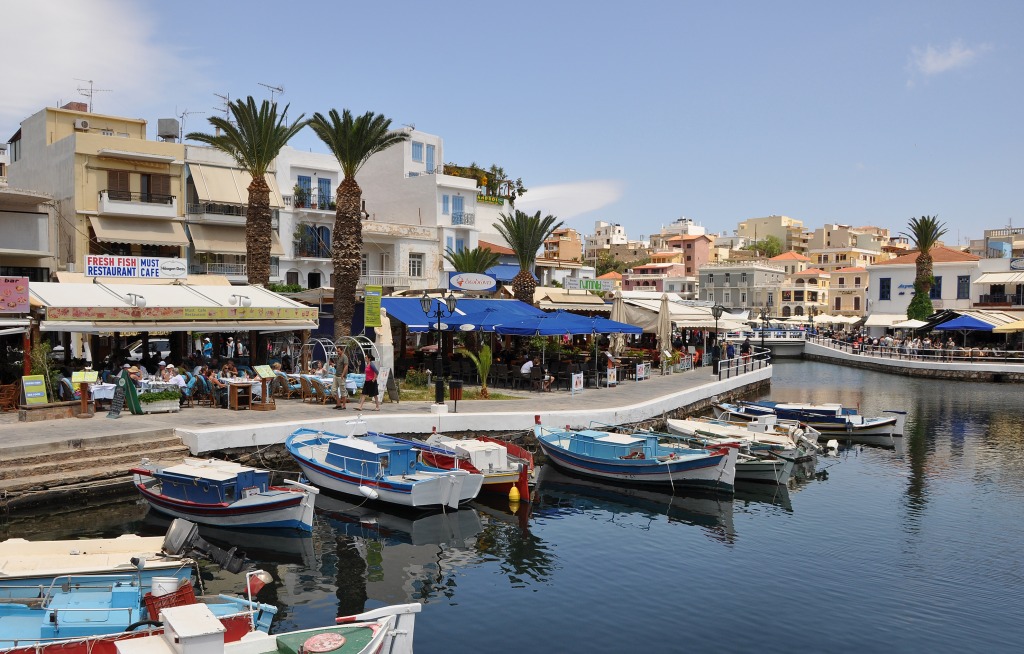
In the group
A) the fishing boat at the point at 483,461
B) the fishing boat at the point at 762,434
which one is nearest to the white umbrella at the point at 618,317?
the fishing boat at the point at 762,434

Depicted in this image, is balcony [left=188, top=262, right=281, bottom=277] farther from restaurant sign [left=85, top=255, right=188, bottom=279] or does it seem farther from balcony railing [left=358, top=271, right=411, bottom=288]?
restaurant sign [left=85, top=255, right=188, bottom=279]

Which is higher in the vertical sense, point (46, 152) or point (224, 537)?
point (46, 152)

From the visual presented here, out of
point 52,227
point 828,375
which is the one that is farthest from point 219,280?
point 828,375

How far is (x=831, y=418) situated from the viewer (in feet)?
95.1

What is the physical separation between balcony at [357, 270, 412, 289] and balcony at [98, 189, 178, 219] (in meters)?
11.5

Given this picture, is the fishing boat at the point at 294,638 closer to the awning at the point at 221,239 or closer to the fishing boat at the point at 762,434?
the fishing boat at the point at 762,434

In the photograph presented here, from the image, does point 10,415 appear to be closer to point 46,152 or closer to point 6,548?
point 6,548

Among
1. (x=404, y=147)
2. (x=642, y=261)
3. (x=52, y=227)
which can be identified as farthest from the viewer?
(x=642, y=261)

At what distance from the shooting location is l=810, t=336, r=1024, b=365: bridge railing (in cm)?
5103

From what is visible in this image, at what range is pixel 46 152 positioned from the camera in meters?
40.2

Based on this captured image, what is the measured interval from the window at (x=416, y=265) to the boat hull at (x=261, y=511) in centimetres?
3530

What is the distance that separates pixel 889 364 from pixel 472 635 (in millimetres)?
51932

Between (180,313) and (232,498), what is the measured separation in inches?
419

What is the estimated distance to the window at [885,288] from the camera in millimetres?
72312
